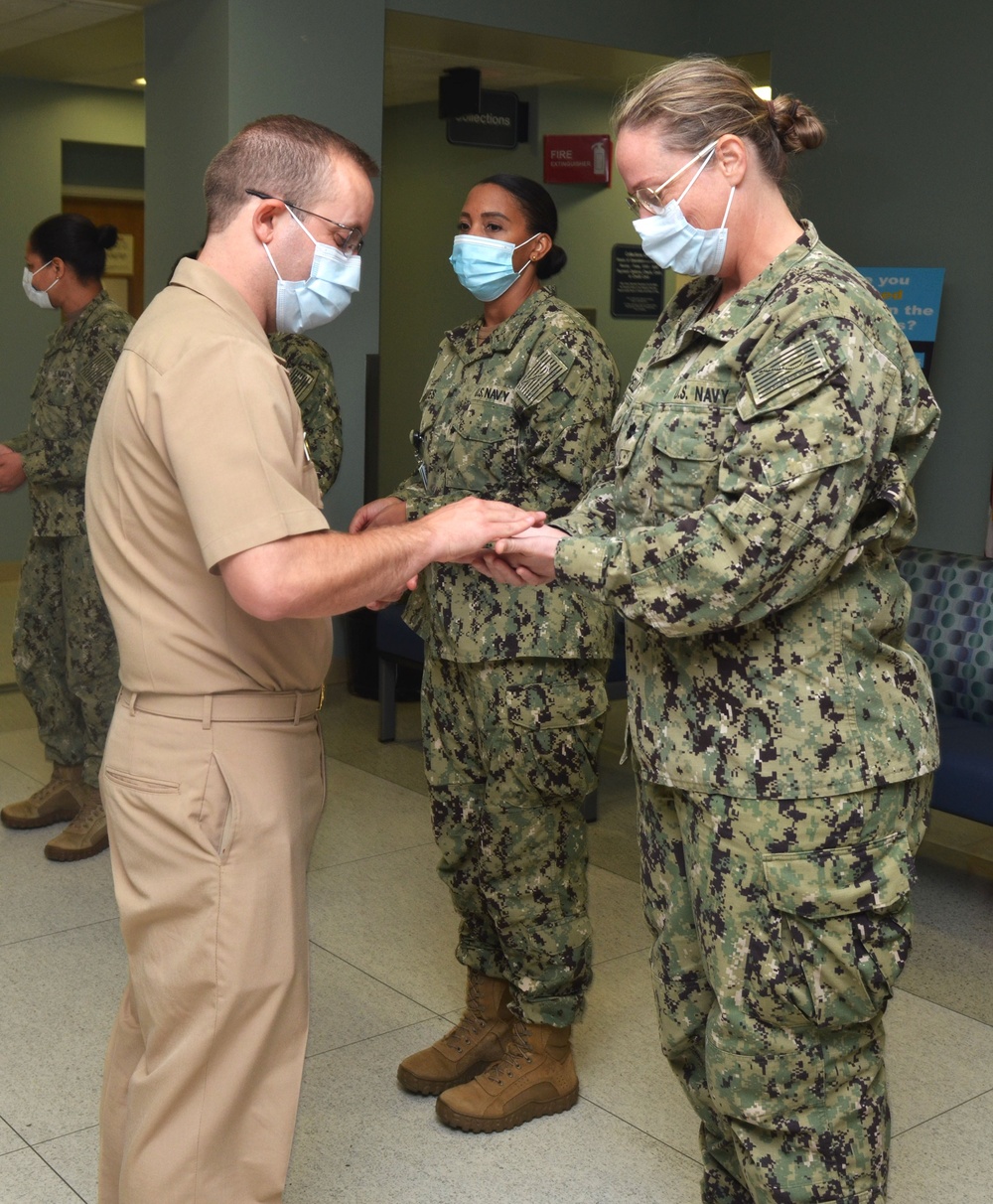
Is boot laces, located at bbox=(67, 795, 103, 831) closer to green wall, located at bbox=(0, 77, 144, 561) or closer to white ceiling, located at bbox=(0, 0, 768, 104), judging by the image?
white ceiling, located at bbox=(0, 0, 768, 104)

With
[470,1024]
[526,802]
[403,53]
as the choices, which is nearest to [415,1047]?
[470,1024]

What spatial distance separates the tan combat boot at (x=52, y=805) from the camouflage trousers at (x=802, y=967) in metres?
2.88

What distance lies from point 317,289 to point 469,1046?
1582 mm

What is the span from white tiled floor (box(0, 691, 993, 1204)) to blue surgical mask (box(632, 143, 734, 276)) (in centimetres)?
157

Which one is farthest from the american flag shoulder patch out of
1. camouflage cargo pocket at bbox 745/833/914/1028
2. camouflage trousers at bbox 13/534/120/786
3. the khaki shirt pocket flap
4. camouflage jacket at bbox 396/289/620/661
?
camouflage cargo pocket at bbox 745/833/914/1028

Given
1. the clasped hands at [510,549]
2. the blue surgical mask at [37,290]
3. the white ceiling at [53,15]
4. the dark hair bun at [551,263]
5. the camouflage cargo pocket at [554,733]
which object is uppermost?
the white ceiling at [53,15]

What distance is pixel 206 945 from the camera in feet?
5.25

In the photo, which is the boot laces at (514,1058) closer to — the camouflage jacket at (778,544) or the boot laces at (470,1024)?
the boot laces at (470,1024)

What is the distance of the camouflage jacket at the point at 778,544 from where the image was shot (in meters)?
1.50

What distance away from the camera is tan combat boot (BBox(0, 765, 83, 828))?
409cm

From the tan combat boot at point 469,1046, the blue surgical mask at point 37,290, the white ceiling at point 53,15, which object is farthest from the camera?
the white ceiling at point 53,15

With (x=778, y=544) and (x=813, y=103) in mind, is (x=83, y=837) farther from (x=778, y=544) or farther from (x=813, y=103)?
(x=813, y=103)

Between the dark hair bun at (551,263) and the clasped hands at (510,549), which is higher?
Answer: the dark hair bun at (551,263)

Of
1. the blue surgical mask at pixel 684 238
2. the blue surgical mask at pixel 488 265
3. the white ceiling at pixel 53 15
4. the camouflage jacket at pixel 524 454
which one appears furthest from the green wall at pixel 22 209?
the blue surgical mask at pixel 684 238
